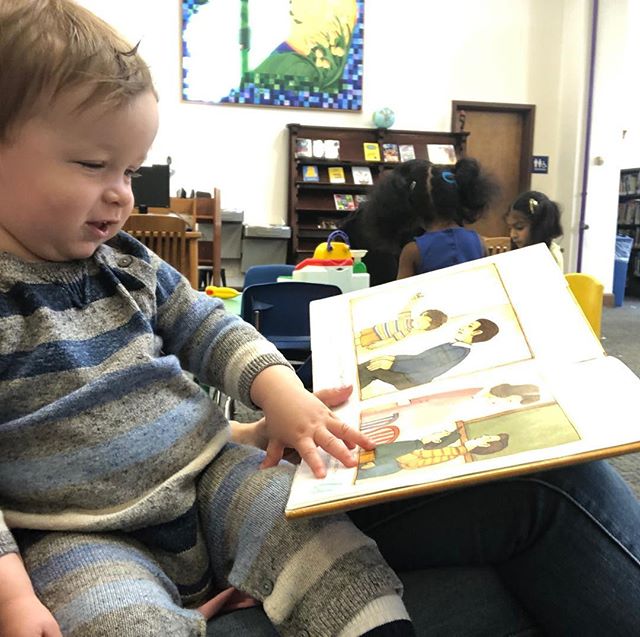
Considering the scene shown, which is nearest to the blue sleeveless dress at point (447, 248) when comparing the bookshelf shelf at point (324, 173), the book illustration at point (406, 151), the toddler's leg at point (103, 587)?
the toddler's leg at point (103, 587)

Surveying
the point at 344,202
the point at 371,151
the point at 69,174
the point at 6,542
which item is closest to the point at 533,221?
the point at 344,202


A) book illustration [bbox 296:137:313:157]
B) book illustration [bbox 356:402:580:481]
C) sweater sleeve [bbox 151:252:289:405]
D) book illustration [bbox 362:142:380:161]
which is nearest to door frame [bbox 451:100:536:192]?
book illustration [bbox 362:142:380:161]

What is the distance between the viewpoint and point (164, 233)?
212 centimetres

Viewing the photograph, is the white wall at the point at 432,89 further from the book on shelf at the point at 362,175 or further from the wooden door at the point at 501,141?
the book on shelf at the point at 362,175

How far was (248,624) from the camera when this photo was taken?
481 millimetres

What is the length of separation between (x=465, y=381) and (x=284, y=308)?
Result: 1079 millimetres

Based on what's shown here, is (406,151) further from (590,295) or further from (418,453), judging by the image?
(418,453)

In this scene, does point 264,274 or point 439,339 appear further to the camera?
point 264,274

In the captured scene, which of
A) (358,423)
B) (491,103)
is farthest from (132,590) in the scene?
(491,103)

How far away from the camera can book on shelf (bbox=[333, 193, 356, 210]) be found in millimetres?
5152

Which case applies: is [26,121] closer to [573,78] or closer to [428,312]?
[428,312]

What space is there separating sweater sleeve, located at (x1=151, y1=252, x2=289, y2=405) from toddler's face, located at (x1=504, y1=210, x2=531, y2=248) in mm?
2546

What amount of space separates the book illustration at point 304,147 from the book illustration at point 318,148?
26mm

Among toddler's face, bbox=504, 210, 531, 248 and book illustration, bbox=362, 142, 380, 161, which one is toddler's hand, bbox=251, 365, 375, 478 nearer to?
toddler's face, bbox=504, 210, 531, 248
